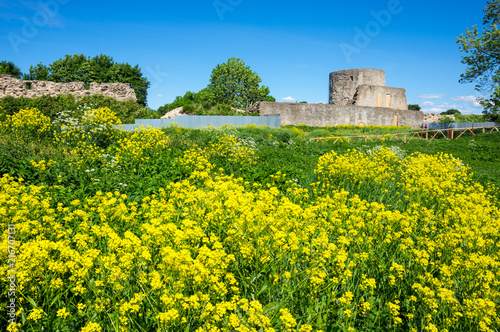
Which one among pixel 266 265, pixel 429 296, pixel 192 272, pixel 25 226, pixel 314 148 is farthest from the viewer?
pixel 314 148

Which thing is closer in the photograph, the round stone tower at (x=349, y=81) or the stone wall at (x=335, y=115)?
the stone wall at (x=335, y=115)

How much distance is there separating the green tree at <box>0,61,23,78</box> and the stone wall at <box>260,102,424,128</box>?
32230mm

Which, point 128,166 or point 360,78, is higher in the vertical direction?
point 360,78

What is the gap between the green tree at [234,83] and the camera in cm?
4216

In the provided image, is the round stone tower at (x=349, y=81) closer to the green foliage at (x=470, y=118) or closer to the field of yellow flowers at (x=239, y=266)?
the green foliage at (x=470, y=118)

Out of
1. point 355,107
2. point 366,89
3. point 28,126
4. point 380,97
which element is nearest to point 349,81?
point 366,89

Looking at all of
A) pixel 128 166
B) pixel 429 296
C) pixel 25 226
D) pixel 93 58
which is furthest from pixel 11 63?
pixel 429 296

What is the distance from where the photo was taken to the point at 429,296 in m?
2.55

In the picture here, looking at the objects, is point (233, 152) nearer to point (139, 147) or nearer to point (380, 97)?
point (139, 147)

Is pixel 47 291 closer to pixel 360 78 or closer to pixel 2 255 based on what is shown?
pixel 2 255

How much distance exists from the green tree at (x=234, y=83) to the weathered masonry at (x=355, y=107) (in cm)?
1110

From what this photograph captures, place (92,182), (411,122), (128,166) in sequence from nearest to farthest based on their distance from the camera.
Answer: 1. (92,182)
2. (128,166)
3. (411,122)

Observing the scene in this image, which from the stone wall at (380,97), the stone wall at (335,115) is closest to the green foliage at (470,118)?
the stone wall at (380,97)

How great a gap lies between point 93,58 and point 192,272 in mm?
45436
